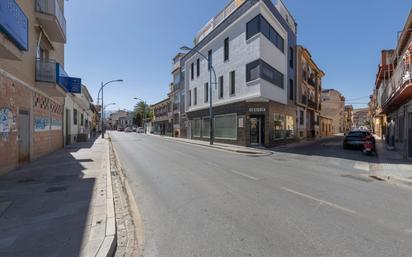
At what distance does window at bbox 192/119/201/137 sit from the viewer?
30.5 m

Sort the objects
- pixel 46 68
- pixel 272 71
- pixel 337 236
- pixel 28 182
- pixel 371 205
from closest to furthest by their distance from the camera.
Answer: pixel 337 236
pixel 371 205
pixel 28 182
pixel 46 68
pixel 272 71

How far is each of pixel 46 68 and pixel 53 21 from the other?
8.64 ft

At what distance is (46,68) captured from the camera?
13.3m

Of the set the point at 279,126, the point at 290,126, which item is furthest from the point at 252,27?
the point at 290,126

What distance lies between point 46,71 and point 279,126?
19045 millimetres

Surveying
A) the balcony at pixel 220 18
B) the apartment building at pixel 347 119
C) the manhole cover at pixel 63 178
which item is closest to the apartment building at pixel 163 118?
the balcony at pixel 220 18

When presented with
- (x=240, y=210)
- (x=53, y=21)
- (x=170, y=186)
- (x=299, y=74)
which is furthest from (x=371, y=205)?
(x=299, y=74)

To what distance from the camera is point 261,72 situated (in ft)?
66.7

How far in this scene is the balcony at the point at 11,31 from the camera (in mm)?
7309

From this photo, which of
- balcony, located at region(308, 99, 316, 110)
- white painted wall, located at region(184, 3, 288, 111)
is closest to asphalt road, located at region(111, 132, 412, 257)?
white painted wall, located at region(184, 3, 288, 111)

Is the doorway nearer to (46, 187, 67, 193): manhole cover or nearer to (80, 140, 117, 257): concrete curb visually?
(46, 187, 67, 193): manhole cover

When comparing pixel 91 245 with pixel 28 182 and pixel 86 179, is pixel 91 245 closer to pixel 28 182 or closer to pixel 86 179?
pixel 86 179

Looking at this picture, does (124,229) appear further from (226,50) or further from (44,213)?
(226,50)

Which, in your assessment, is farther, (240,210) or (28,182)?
(28,182)
